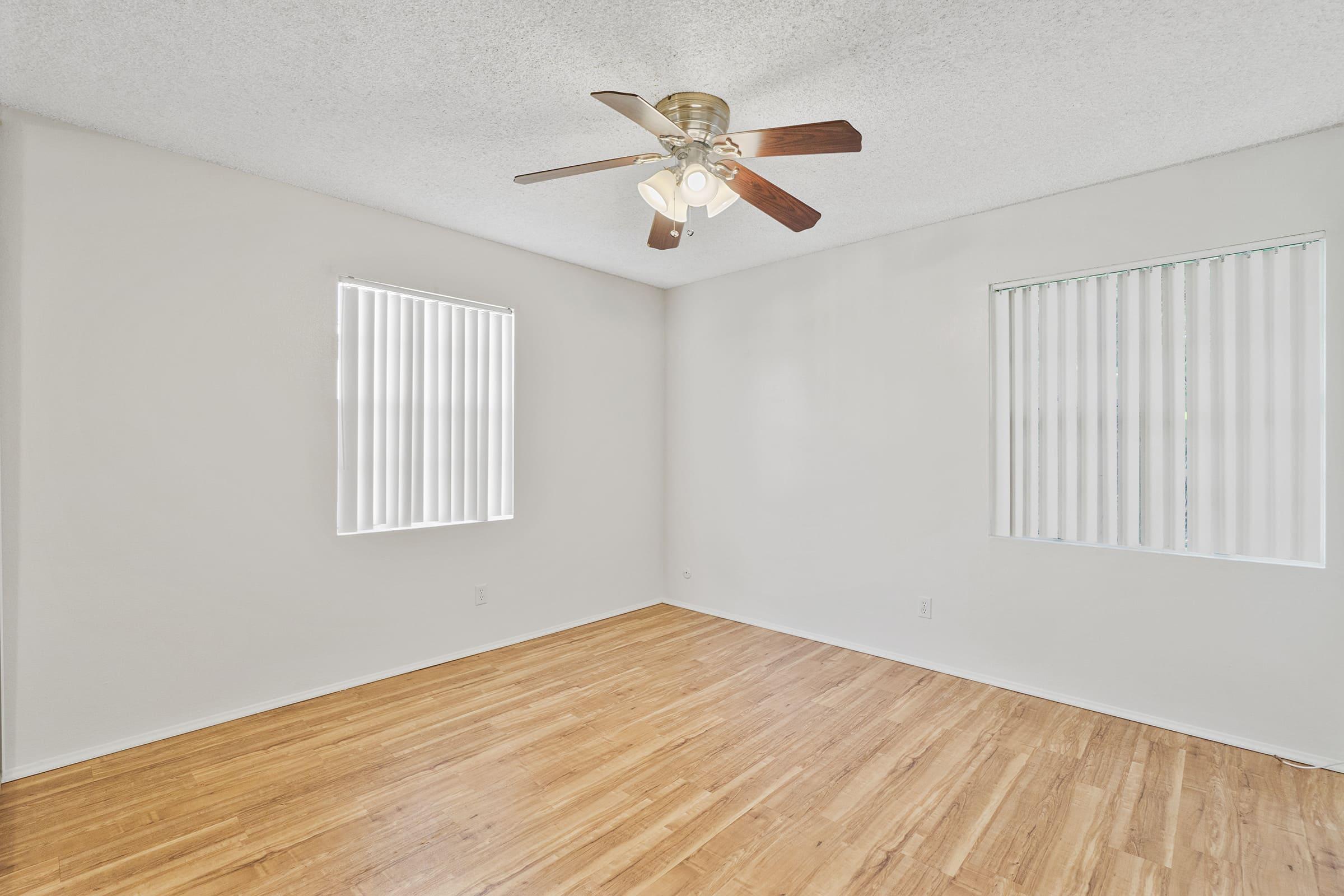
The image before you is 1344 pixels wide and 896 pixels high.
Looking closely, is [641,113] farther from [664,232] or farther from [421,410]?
[421,410]

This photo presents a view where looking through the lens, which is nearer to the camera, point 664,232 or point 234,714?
point 664,232

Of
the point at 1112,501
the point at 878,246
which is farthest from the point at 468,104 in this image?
the point at 1112,501

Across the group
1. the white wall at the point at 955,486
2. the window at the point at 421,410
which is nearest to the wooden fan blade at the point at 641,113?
the white wall at the point at 955,486

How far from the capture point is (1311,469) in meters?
2.54

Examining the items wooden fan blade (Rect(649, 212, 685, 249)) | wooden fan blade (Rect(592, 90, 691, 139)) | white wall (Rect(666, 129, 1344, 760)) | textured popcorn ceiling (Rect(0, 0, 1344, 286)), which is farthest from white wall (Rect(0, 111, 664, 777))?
wooden fan blade (Rect(592, 90, 691, 139))

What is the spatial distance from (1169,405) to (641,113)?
2814mm

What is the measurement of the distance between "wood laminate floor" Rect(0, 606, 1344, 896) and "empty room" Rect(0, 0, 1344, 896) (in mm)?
20

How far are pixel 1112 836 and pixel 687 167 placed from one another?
2.75 meters

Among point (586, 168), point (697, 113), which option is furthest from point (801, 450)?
point (586, 168)

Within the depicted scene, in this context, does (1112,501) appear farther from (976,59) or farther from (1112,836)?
(976,59)

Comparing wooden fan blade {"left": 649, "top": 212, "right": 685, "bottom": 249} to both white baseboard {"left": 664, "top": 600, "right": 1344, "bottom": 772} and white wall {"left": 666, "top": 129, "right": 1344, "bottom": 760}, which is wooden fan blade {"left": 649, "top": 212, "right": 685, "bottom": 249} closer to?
white wall {"left": 666, "top": 129, "right": 1344, "bottom": 760}

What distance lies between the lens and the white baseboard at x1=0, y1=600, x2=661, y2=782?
2398mm

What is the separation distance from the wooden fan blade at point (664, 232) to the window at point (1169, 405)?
1.97 m

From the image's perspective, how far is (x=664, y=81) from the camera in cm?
214
